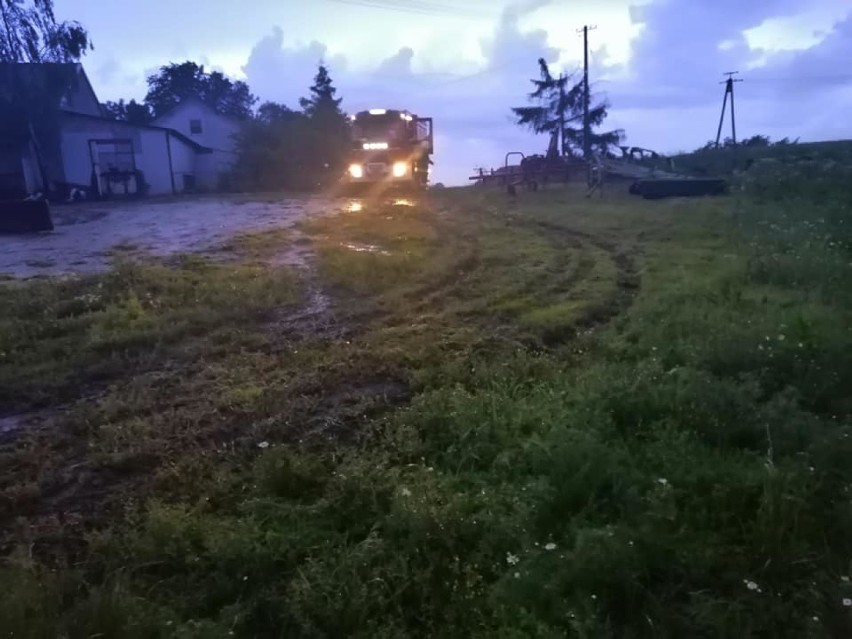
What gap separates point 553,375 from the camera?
20.1 ft

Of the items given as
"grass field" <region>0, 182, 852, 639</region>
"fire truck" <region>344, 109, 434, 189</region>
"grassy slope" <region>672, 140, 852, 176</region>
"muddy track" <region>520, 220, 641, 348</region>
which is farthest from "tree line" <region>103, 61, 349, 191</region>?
"grass field" <region>0, 182, 852, 639</region>

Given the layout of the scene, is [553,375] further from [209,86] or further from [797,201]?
[209,86]

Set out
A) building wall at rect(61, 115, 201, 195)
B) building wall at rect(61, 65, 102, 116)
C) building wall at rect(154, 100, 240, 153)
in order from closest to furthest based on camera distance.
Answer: building wall at rect(61, 115, 201, 195), building wall at rect(61, 65, 102, 116), building wall at rect(154, 100, 240, 153)

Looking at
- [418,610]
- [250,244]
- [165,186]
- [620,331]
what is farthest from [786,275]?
[165,186]

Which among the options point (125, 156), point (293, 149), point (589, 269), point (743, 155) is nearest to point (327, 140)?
point (293, 149)

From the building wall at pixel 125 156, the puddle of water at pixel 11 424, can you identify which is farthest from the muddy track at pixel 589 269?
the building wall at pixel 125 156

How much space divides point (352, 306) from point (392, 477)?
15.4ft

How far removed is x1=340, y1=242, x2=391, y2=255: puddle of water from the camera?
12539mm

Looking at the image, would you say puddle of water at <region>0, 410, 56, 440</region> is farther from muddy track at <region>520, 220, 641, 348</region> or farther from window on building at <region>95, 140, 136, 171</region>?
window on building at <region>95, 140, 136, 171</region>

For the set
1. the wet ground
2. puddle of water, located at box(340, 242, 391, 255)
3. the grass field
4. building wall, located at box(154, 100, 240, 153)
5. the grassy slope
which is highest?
building wall, located at box(154, 100, 240, 153)

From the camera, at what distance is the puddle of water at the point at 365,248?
1254 centimetres

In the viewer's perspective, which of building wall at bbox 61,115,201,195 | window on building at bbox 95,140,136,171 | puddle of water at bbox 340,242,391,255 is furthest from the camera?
window on building at bbox 95,140,136,171

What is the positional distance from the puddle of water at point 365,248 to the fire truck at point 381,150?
12408 millimetres

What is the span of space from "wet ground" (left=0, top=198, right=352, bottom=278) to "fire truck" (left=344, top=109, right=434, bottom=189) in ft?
6.96
